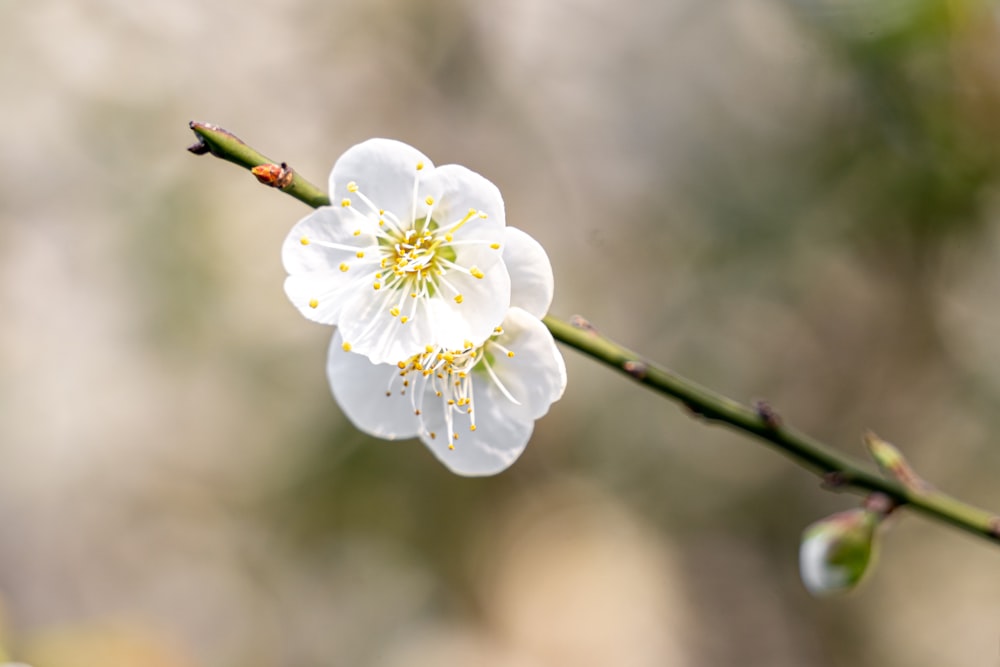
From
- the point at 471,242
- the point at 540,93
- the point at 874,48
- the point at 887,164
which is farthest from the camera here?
the point at 540,93

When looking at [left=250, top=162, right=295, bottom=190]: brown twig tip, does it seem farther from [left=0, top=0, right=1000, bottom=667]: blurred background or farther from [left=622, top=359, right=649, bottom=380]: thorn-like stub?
[left=0, top=0, right=1000, bottom=667]: blurred background

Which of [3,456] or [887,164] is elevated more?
[887,164]

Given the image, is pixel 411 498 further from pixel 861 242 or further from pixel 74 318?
pixel 861 242

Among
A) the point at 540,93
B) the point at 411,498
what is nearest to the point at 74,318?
the point at 411,498

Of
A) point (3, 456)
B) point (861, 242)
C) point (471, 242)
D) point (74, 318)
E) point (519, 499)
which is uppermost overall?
point (861, 242)

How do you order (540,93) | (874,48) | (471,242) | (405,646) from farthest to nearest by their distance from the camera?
(540,93)
(405,646)
(874,48)
(471,242)

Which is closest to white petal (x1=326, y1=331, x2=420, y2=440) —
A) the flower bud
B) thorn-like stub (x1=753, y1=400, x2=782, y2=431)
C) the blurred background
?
thorn-like stub (x1=753, y1=400, x2=782, y2=431)
